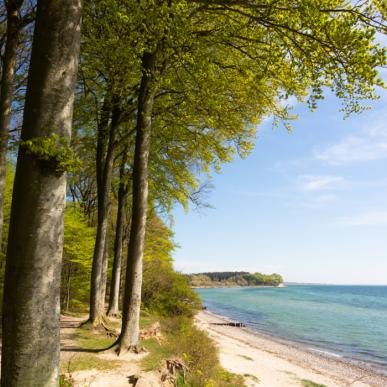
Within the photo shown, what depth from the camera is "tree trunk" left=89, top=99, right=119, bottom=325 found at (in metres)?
12.8

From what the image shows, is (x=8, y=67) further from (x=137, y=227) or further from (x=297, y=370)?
(x=297, y=370)

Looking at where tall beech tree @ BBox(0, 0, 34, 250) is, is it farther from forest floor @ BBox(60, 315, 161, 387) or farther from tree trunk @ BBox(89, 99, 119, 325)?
tree trunk @ BBox(89, 99, 119, 325)

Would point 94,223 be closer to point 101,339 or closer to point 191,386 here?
point 101,339

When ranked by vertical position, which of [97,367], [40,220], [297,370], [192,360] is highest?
[40,220]

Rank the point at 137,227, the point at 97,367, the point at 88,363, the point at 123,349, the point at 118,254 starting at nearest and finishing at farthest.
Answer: the point at 97,367
the point at 88,363
the point at 123,349
the point at 137,227
the point at 118,254

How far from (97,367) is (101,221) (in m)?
6.52

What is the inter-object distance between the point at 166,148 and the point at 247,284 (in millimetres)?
194204

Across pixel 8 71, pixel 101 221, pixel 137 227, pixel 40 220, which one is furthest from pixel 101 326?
pixel 40 220

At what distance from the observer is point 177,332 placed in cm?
1367

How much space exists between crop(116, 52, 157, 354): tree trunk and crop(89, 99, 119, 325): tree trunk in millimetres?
4009

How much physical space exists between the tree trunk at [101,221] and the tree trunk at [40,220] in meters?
9.30

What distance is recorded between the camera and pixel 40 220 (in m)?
3.91

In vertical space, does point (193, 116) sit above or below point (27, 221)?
above

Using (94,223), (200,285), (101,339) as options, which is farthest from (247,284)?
(101,339)
